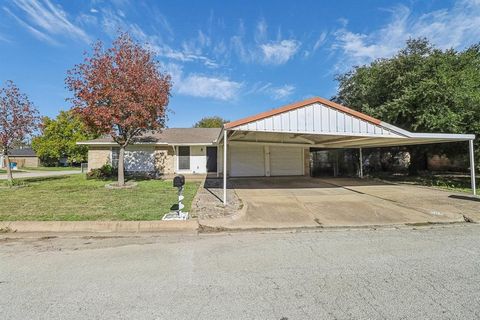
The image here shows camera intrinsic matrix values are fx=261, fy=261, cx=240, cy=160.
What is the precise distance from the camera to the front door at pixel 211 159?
60.9 feet

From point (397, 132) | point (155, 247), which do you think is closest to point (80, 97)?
point (155, 247)

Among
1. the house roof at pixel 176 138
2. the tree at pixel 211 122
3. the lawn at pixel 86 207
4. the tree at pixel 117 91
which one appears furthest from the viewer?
the tree at pixel 211 122

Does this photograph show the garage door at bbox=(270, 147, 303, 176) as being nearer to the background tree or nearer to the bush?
the background tree

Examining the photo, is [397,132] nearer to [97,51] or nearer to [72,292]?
[72,292]

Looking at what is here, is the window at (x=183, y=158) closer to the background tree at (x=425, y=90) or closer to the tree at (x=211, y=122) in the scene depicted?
the background tree at (x=425, y=90)

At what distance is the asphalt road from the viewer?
2732 mm

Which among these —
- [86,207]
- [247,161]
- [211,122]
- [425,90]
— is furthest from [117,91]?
[211,122]

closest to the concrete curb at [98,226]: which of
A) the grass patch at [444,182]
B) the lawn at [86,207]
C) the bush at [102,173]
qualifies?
the lawn at [86,207]

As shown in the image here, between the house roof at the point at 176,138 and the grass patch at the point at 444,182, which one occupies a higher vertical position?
the house roof at the point at 176,138

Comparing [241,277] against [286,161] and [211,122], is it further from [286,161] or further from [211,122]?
[211,122]

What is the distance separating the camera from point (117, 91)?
38.1 ft

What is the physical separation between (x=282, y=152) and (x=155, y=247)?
47.0 ft

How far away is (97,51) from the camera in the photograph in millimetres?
12164

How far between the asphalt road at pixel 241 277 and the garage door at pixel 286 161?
12747 millimetres
